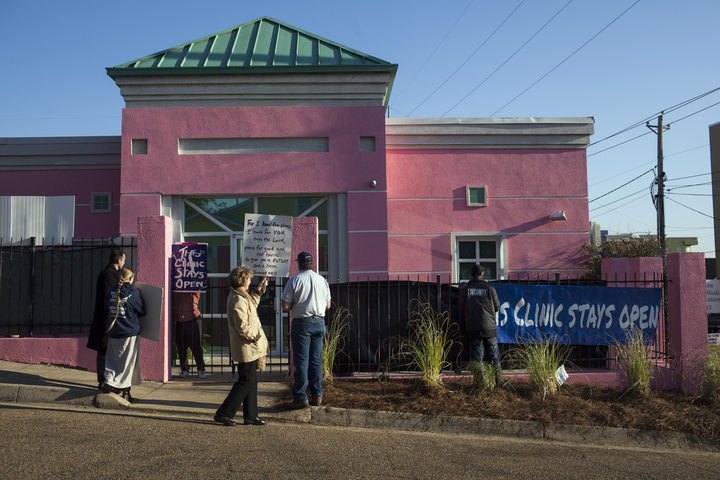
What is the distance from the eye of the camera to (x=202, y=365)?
8117mm

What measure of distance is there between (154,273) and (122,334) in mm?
1491

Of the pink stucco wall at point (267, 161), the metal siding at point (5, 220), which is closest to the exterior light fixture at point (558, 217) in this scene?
the pink stucco wall at point (267, 161)

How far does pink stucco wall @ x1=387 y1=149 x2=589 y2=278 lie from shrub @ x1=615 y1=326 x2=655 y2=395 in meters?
4.39

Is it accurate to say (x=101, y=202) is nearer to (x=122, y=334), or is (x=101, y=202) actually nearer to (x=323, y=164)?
(x=323, y=164)

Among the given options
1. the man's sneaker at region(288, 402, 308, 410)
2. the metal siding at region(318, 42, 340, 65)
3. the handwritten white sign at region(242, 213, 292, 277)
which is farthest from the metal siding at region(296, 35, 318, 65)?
the man's sneaker at region(288, 402, 308, 410)

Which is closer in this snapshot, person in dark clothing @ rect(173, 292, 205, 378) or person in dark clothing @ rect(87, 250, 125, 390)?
person in dark clothing @ rect(87, 250, 125, 390)

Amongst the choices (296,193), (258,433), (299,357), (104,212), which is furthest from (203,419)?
(104,212)

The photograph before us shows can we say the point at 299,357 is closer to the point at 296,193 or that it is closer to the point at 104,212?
the point at 296,193

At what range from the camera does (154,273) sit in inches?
302

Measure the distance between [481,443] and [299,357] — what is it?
216 centimetres

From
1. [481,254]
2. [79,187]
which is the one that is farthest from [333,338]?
[79,187]

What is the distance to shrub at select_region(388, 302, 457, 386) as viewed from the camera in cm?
694

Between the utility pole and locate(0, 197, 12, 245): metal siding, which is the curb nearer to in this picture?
locate(0, 197, 12, 245): metal siding

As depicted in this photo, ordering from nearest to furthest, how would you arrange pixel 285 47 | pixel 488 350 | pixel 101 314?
pixel 101 314 < pixel 488 350 < pixel 285 47
